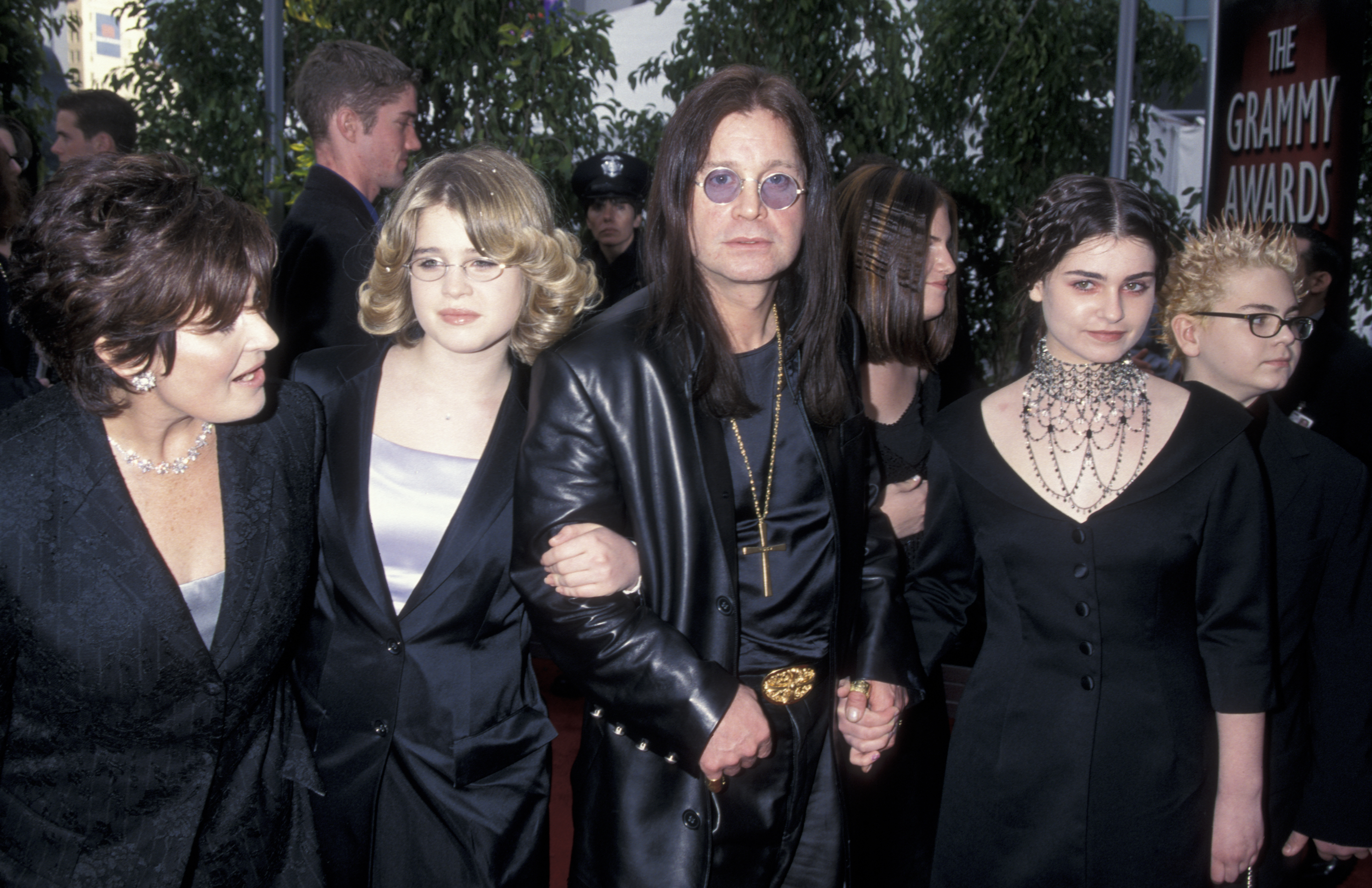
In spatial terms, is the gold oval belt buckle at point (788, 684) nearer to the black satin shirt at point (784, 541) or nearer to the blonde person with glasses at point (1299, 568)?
the black satin shirt at point (784, 541)

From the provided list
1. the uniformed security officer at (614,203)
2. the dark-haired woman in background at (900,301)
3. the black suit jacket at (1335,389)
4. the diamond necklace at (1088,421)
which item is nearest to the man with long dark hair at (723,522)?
the diamond necklace at (1088,421)

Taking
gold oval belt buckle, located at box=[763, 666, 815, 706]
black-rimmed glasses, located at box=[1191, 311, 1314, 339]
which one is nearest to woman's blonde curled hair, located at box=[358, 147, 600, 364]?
gold oval belt buckle, located at box=[763, 666, 815, 706]

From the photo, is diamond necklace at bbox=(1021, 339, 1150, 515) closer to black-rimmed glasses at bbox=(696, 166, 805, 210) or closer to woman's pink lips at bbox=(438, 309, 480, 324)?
black-rimmed glasses at bbox=(696, 166, 805, 210)

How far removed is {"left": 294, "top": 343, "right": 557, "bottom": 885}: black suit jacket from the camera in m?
1.88

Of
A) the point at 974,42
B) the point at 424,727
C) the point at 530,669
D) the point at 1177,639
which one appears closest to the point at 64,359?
the point at 424,727

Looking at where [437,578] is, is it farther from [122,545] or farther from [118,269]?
[118,269]

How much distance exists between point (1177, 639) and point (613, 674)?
3.40 ft

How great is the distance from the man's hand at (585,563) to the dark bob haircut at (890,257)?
1320mm

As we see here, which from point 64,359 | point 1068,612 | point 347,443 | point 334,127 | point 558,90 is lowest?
point 1068,612

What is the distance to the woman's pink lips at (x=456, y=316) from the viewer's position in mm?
1996

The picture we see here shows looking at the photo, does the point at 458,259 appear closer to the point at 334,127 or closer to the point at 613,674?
the point at 613,674

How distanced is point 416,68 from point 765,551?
4.66m

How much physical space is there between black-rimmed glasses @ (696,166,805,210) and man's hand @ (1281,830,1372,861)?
1861mm

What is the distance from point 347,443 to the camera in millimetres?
1992
